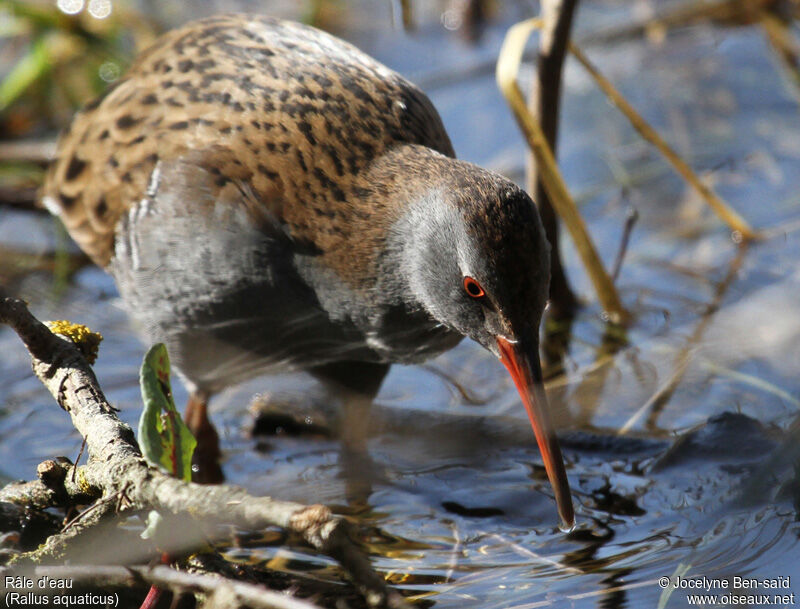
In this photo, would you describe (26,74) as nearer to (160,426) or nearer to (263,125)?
(263,125)

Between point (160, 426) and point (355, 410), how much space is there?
4.87 feet

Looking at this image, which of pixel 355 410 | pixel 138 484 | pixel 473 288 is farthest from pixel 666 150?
pixel 138 484

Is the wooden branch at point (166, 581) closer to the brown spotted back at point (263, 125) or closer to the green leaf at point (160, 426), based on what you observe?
the green leaf at point (160, 426)

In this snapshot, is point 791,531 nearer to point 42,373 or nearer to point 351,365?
point 351,365

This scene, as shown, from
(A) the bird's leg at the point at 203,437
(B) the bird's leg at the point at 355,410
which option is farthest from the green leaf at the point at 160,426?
(A) the bird's leg at the point at 203,437

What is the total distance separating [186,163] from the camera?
141 inches

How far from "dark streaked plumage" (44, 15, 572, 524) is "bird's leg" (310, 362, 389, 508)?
0.03 meters

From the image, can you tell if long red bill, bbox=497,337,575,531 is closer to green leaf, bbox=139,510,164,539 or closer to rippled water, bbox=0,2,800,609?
rippled water, bbox=0,2,800,609

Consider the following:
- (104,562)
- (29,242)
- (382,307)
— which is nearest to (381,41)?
(29,242)

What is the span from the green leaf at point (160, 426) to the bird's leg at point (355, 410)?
3.61 feet

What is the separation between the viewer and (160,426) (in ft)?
8.50

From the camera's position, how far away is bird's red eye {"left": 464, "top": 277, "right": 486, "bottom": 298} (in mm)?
3031

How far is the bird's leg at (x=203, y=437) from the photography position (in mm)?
3984

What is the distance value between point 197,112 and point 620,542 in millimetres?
1934
